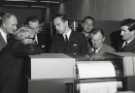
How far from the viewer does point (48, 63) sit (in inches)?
40.6

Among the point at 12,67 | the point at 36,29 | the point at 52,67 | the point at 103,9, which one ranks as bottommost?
the point at 12,67

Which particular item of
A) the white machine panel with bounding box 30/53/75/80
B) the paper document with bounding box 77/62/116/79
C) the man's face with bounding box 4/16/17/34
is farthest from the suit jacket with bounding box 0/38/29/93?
the man's face with bounding box 4/16/17/34

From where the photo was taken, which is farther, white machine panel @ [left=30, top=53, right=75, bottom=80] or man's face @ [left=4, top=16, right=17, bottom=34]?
man's face @ [left=4, top=16, right=17, bottom=34]

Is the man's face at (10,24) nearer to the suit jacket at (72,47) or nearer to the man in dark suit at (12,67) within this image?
→ the suit jacket at (72,47)

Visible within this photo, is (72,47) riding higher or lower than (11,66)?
higher

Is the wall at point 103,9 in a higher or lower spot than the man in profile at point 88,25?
higher

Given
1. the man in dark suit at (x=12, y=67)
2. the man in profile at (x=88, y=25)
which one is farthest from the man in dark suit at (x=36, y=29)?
the man in dark suit at (x=12, y=67)

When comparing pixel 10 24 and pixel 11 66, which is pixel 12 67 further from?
pixel 10 24

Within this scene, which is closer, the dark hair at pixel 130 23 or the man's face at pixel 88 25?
the dark hair at pixel 130 23

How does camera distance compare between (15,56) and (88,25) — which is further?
(88,25)

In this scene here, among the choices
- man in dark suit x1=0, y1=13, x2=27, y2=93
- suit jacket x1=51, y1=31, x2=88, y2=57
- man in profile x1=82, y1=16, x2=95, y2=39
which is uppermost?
man in profile x1=82, y1=16, x2=95, y2=39

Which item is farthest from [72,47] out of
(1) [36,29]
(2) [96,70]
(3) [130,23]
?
(1) [36,29]

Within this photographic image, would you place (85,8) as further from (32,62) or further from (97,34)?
(32,62)

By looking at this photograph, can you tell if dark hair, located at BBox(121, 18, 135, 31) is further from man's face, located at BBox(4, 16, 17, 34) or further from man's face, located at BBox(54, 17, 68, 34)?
man's face, located at BBox(4, 16, 17, 34)
